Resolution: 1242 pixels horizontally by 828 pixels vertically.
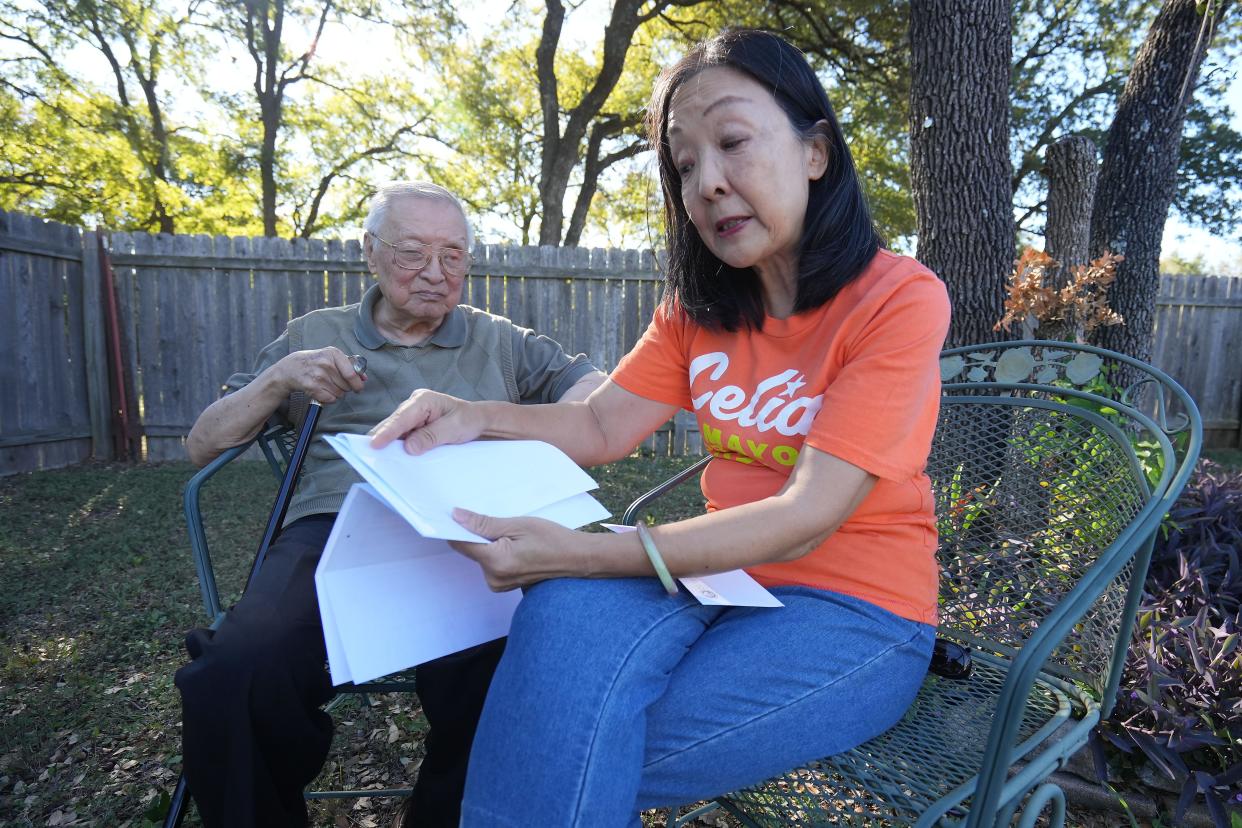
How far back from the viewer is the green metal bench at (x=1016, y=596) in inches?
40.8

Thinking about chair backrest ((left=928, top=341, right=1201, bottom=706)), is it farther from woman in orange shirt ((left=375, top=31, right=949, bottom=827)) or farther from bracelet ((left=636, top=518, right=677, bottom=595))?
bracelet ((left=636, top=518, right=677, bottom=595))

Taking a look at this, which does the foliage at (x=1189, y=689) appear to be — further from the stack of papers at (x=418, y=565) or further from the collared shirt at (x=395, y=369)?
the collared shirt at (x=395, y=369)

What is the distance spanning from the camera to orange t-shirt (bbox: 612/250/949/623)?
112cm

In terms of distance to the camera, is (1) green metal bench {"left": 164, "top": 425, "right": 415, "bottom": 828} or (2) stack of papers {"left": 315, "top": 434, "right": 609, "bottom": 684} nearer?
(2) stack of papers {"left": 315, "top": 434, "right": 609, "bottom": 684}

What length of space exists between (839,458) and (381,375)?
58.5 inches

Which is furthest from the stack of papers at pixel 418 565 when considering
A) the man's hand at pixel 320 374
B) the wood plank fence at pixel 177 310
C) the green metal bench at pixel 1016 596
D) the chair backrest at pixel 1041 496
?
the wood plank fence at pixel 177 310

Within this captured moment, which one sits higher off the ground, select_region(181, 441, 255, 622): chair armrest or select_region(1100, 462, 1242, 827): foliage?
select_region(181, 441, 255, 622): chair armrest

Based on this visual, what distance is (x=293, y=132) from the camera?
1630cm

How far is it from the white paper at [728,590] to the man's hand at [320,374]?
3.04ft

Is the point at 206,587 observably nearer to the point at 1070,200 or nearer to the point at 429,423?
the point at 429,423

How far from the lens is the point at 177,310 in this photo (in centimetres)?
665

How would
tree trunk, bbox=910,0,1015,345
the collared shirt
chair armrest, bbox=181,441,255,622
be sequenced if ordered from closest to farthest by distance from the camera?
chair armrest, bbox=181,441,255,622 → the collared shirt → tree trunk, bbox=910,0,1015,345

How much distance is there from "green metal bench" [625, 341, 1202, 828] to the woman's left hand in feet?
1.72

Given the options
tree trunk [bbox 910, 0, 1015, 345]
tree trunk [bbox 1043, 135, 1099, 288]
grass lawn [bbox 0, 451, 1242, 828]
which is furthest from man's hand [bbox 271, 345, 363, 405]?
tree trunk [bbox 1043, 135, 1099, 288]
